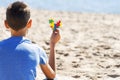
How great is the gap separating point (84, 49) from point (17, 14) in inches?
173

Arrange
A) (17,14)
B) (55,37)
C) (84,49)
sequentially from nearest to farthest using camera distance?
(17,14)
(55,37)
(84,49)

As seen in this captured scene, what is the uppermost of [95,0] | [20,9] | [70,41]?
[20,9]

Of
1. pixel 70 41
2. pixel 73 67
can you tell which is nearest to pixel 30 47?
pixel 73 67

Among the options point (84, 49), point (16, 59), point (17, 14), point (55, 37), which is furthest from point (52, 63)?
point (84, 49)

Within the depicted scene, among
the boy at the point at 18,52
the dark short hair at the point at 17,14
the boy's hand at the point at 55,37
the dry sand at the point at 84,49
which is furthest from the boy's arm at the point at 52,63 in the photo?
the dry sand at the point at 84,49

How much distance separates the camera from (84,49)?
731 cm

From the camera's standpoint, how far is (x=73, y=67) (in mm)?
5840

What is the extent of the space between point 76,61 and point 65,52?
72cm

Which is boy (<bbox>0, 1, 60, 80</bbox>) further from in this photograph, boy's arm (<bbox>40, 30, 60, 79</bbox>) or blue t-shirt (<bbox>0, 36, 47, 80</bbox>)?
boy's arm (<bbox>40, 30, 60, 79</bbox>)

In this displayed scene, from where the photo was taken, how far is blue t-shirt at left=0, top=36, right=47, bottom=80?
3.03 metres

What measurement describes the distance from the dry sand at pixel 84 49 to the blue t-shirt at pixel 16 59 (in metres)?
1.59

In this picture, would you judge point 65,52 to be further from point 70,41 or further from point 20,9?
point 20,9

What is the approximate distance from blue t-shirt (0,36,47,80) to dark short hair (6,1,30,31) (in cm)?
10

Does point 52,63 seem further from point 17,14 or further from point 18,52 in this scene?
point 17,14
